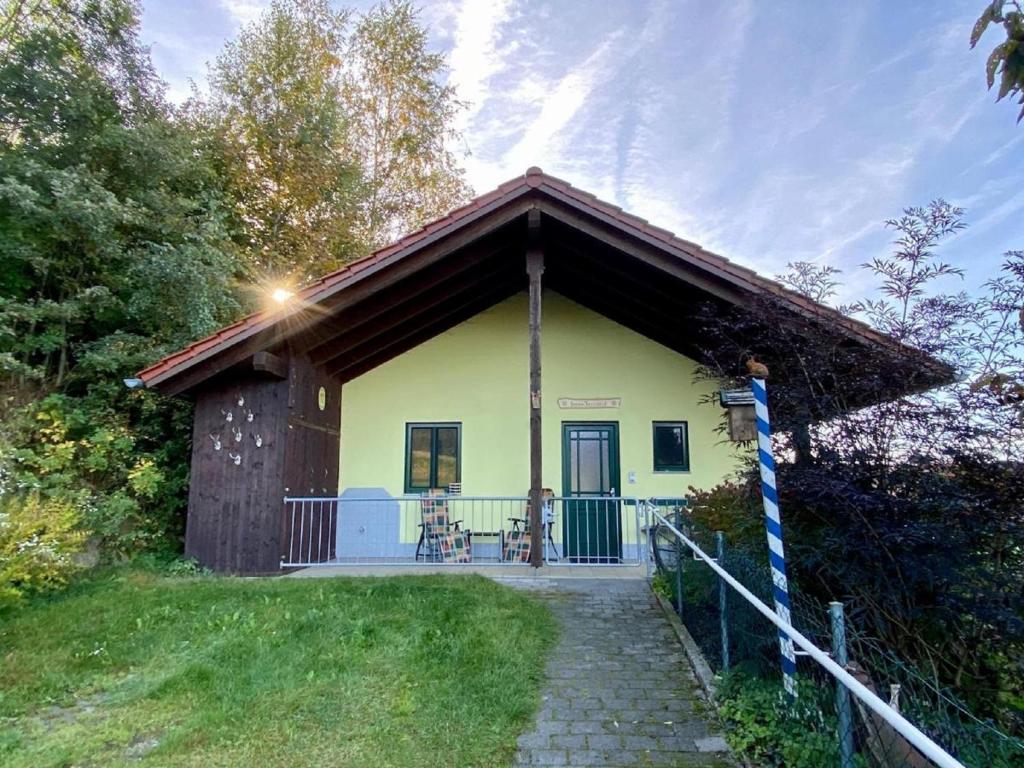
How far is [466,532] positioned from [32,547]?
5208 mm

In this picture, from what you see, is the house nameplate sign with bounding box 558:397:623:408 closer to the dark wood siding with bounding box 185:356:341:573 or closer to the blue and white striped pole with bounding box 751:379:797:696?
the dark wood siding with bounding box 185:356:341:573

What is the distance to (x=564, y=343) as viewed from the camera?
9.77 meters

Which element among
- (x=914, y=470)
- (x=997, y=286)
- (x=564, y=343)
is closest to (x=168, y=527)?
(x=564, y=343)

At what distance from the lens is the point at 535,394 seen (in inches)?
290

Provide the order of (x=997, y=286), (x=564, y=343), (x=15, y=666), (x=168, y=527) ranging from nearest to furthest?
(x=997, y=286) → (x=15, y=666) → (x=168, y=527) → (x=564, y=343)

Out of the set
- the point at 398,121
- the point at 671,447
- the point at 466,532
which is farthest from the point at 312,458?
the point at 398,121

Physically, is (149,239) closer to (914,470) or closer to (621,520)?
(621,520)

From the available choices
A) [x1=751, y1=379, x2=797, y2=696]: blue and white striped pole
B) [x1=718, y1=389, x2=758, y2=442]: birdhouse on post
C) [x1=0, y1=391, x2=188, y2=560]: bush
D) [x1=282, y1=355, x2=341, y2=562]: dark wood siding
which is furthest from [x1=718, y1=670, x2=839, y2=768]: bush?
[x1=0, y1=391, x2=188, y2=560]: bush

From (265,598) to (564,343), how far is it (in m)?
5.90

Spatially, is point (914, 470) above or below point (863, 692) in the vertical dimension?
above

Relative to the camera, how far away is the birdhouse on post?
3.87 meters

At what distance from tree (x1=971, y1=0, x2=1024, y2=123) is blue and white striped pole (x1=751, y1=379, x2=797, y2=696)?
2.50 meters

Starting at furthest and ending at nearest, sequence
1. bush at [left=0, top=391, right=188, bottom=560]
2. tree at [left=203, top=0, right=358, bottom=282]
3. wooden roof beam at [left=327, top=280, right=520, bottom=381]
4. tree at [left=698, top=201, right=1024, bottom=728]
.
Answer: tree at [left=203, top=0, right=358, bottom=282], wooden roof beam at [left=327, top=280, right=520, bottom=381], bush at [left=0, top=391, right=188, bottom=560], tree at [left=698, top=201, right=1024, bottom=728]

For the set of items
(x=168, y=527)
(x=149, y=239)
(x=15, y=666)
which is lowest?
(x=15, y=666)
